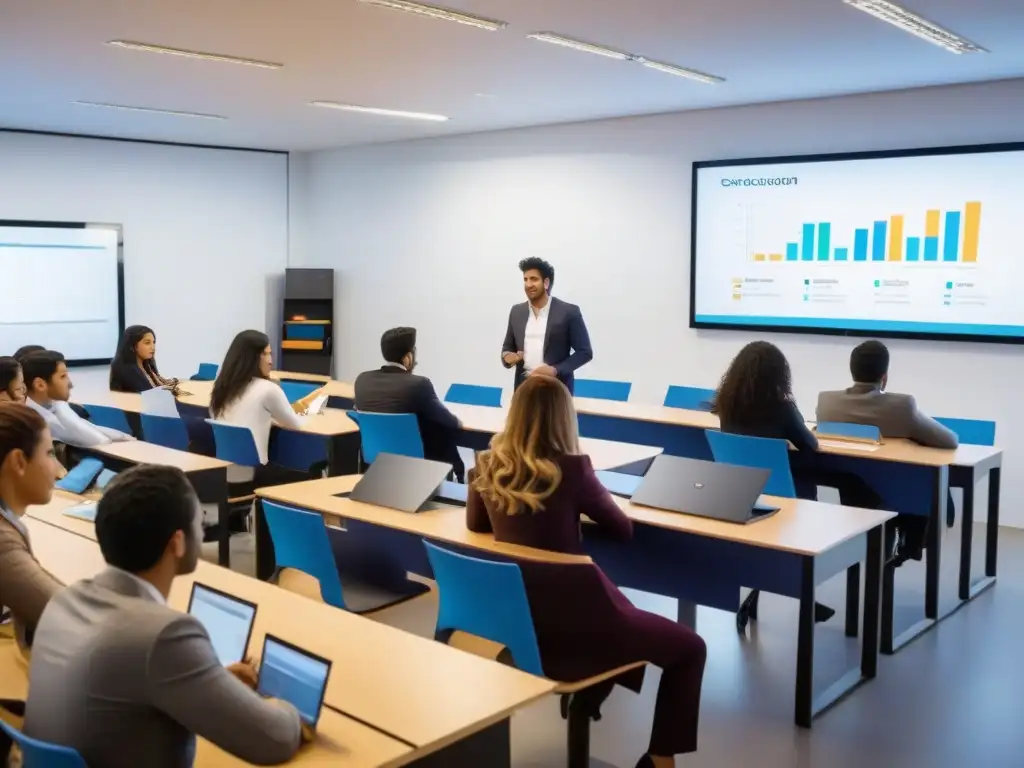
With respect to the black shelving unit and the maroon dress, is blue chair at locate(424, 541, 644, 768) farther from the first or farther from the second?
the black shelving unit

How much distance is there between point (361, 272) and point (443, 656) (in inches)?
351

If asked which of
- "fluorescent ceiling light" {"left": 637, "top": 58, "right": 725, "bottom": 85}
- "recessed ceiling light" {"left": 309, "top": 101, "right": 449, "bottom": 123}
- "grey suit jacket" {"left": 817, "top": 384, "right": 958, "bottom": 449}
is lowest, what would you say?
"grey suit jacket" {"left": 817, "top": 384, "right": 958, "bottom": 449}

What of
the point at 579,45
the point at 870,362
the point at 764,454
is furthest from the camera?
the point at 579,45

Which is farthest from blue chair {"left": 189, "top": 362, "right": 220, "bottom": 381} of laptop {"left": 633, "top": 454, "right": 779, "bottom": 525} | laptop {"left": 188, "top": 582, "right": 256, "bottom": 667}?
laptop {"left": 188, "top": 582, "right": 256, "bottom": 667}

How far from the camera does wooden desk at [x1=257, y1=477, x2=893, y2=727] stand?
3500mm

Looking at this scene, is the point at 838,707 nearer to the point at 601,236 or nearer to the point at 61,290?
the point at 601,236

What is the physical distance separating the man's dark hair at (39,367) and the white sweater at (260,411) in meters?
1.12

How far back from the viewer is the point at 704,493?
12.5ft

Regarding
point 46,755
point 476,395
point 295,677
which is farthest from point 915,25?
point 46,755

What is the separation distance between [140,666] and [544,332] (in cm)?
521

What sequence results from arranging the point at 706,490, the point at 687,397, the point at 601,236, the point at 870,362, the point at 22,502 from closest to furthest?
the point at 22,502 < the point at 706,490 < the point at 870,362 < the point at 687,397 < the point at 601,236

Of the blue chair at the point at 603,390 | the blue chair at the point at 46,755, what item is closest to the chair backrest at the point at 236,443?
the blue chair at the point at 603,390

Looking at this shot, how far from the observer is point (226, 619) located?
2.27 metres

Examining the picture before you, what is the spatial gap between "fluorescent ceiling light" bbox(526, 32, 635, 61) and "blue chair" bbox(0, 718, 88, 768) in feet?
14.8
